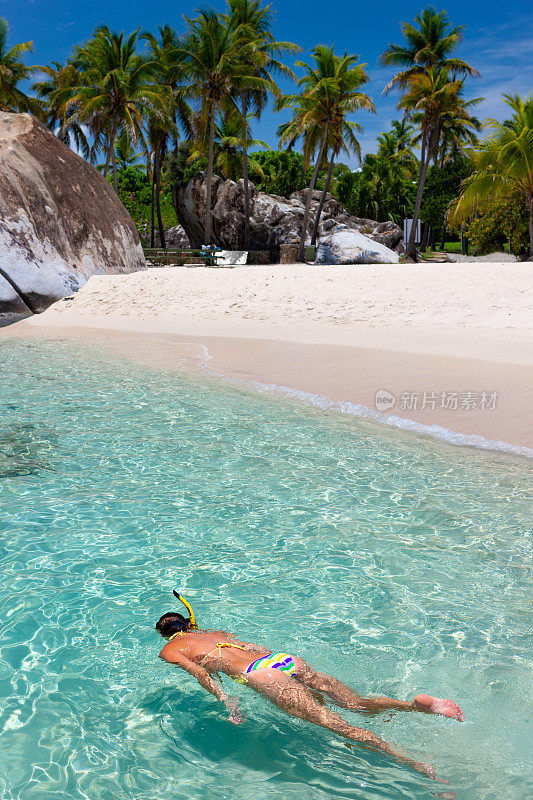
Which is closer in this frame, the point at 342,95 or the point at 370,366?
the point at 370,366

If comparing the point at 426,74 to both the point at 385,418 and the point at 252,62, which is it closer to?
the point at 252,62

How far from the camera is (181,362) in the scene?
36.7ft

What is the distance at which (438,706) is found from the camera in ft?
8.47

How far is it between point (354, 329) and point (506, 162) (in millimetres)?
12890

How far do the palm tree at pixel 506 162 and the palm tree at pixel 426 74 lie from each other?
501cm

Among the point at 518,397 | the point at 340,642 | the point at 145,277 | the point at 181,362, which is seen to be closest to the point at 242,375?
the point at 181,362

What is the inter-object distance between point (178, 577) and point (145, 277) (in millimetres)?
16915

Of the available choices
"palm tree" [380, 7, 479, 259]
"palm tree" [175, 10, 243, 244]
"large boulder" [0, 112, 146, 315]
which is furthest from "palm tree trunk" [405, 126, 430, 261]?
"large boulder" [0, 112, 146, 315]

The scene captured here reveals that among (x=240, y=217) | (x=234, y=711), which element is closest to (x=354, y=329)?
(x=234, y=711)

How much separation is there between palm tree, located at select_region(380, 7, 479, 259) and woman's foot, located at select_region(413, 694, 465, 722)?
1117 inches

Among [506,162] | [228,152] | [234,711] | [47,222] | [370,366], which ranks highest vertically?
[228,152]

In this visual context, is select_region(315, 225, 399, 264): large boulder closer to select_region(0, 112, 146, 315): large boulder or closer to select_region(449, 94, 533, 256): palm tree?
select_region(449, 94, 533, 256): palm tree

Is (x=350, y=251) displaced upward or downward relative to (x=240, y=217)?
downward

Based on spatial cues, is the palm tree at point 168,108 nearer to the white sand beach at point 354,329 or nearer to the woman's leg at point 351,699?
the white sand beach at point 354,329
